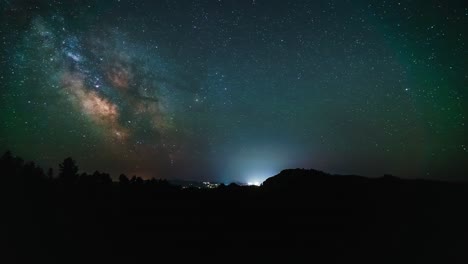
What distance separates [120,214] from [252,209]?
930 cm

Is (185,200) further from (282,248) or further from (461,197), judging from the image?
(461,197)

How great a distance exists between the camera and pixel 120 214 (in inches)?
793

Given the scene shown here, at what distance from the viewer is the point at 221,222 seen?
20266 millimetres

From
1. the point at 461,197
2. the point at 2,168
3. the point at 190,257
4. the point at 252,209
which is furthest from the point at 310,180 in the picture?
the point at 2,168

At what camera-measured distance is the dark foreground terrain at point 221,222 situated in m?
16.2

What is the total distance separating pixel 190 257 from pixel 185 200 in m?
7.87

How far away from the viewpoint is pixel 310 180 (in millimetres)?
29547

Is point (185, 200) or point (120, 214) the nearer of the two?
point (120, 214)

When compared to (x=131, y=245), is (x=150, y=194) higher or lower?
higher

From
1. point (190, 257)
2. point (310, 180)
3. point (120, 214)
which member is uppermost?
point (310, 180)

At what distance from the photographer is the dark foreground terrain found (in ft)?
53.3

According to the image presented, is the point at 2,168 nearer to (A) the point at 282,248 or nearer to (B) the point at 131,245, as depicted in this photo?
(B) the point at 131,245

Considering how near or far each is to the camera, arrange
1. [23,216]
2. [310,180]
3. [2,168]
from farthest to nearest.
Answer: [310,180] → [2,168] → [23,216]

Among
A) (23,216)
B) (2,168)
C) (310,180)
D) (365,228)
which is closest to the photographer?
(23,216)
